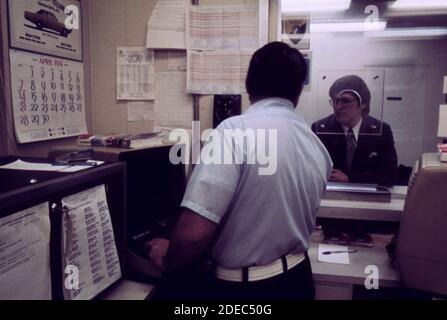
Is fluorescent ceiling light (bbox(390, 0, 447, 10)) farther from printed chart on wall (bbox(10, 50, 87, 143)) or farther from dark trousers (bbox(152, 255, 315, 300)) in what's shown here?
printed chart on wall (bbox(10, 50, 87, 143))

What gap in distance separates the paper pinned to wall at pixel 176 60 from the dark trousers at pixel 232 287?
1.03 m

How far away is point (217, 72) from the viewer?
6.35 feet

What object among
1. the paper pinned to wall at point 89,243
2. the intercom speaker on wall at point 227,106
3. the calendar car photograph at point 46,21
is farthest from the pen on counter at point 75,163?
the intercom speaker on wall at point 227,106

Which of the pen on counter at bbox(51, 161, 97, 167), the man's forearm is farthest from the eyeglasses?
the pen on counter at bbox(51, 161, 97, 167)

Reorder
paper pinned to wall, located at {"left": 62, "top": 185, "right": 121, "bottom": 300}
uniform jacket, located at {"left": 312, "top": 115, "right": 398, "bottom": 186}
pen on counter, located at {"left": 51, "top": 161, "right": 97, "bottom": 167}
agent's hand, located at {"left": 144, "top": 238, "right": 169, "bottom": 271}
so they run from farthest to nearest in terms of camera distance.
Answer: uniform jacket, located at {"left": 312, "top": 115, "right": 398, "bottom": 186} < agent's hand, located at {"left": 144, "top": 238, "right": 169, "bottom": 271} < pen on counter, located at {"left": 51, "top": 161, "right": 97, "bottom": 167} < paper pinned to wall, located at {"left": 62, "top": 185, "right": 121, "bottom": 300}

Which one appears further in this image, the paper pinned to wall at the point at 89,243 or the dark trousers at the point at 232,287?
the dark trousers at the point at 232,287

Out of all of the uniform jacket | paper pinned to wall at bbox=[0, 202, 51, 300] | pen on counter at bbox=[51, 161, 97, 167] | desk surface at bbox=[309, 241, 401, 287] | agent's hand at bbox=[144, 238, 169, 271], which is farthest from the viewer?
the uniform jacket

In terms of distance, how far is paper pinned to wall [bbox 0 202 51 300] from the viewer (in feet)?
2.79

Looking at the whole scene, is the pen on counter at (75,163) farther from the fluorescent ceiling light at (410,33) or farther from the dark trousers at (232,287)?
the fluorescent ceiling light at (410,33)

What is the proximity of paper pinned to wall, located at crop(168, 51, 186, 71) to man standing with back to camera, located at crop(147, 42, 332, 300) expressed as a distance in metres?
0.78

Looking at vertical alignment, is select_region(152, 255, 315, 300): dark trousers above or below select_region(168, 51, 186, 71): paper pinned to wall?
below

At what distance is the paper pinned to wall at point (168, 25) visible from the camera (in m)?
1.95

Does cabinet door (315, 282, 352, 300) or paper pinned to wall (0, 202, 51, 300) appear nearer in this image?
paper pinned to wall (0, 202, 51, 300)
